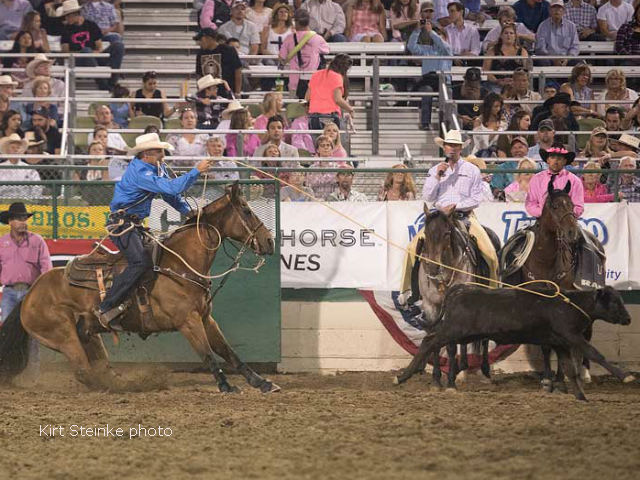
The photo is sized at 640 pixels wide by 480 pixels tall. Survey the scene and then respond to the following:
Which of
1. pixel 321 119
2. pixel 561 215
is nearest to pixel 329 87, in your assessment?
pixel 321 119

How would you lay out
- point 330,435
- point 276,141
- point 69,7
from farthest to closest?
point 69,7 < point 276,141 < point 330,435

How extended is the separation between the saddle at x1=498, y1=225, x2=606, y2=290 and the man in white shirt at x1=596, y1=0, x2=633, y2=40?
8.51m

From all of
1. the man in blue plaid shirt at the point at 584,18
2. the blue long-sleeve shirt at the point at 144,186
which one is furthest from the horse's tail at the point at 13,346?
the man in blue plaid shirt at the point at 584,18

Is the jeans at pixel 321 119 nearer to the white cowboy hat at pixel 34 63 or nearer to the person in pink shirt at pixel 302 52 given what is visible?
the person in pink shirt at pixel 302 52

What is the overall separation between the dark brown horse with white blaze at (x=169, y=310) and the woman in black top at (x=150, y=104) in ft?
18.2

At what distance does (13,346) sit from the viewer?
447 inches

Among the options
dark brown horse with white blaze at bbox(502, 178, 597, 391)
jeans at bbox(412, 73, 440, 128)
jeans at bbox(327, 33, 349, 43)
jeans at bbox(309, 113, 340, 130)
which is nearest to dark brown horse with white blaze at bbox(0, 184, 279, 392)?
dark brown horse with white blaze at bbox(502, 178, 597, 391)

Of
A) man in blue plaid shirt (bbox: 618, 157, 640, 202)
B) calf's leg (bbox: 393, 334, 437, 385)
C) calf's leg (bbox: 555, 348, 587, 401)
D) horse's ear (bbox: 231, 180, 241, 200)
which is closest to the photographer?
calf's leg (bbox: 555, 348, 587, 401)

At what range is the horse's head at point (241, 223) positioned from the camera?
1096cm

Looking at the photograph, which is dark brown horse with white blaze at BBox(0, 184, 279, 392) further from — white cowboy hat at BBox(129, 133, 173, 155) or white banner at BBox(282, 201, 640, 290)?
white banner at BBox(282, 201, 640, 290)

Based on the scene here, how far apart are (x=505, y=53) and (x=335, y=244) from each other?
6.42 metres

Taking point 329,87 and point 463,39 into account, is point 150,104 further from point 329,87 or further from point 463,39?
point 463,39

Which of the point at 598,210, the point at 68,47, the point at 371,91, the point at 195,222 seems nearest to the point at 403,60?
the point at 371,91

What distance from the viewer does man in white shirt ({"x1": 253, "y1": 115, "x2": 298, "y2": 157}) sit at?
14172mm
